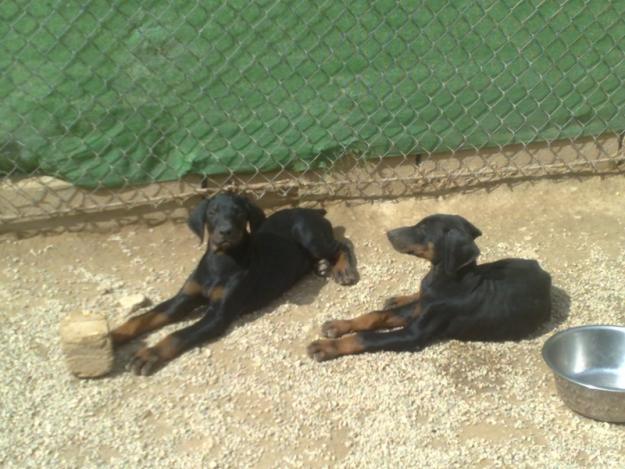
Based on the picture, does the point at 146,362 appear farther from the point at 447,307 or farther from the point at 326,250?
the point at 447,307

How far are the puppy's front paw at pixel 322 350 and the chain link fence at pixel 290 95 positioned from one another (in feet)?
4.67

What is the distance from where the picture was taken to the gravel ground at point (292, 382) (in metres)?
4.05

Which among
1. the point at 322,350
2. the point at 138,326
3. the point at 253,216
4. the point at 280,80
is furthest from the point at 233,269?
the point at 280,80

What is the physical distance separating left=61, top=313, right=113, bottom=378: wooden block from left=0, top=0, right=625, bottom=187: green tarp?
142 cm

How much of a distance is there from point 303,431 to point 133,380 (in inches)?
35.4

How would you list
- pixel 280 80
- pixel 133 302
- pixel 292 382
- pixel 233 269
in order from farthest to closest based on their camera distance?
pixel 280 80 < pixel 133 302 < pixel 233 269 < pixel 292 382

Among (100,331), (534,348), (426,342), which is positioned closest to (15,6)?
(100,331)

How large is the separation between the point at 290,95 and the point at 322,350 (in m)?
1.73

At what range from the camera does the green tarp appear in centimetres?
529

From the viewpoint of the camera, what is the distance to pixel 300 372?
453 cm

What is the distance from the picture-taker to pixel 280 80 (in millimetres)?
5504

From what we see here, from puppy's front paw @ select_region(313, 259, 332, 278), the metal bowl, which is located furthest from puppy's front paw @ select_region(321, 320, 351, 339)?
the metal bowl

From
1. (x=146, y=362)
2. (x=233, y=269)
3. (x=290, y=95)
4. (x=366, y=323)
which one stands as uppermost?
(x=290, y=95)

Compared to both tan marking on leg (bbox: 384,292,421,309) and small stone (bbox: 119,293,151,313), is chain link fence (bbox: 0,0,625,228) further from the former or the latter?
tan marking on leg (bbox: 384,292,421,309)
